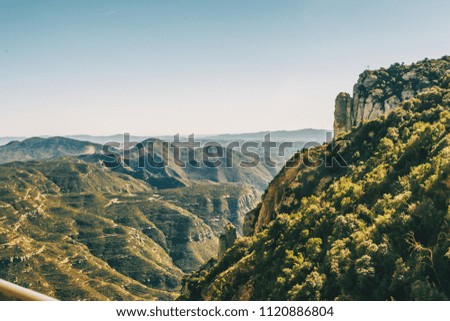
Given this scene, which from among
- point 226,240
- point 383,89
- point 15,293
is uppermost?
point 383,89

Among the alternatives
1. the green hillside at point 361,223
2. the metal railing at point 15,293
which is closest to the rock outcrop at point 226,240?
the green hillside at point 361,223

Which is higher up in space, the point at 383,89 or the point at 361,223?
the point at 383,89

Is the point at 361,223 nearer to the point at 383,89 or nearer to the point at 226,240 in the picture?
the point at 226,240

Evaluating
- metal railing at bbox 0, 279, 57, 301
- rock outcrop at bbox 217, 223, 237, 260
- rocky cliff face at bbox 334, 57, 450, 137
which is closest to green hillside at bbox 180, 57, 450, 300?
rock outcrop at bbox 217, 223, 237, 260

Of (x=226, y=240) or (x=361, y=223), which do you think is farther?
(x=226, y=240)

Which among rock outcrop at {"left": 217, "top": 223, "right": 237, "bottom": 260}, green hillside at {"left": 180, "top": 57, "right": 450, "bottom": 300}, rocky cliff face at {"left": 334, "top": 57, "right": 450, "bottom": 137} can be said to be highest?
rocky cliff face at {"left": 334, "top": 57, "right": 450, "bottom": 137}

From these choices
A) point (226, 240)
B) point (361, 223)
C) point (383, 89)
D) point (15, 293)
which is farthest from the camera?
point (383, 89)

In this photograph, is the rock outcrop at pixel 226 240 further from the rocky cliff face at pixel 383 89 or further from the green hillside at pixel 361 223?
the rocky cliff face at pixel 383 89

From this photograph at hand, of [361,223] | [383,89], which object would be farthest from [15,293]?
[383,89]

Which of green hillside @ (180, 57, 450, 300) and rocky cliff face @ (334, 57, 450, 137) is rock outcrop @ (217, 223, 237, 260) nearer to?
green hillside @ (180, 57, 450, 300)
